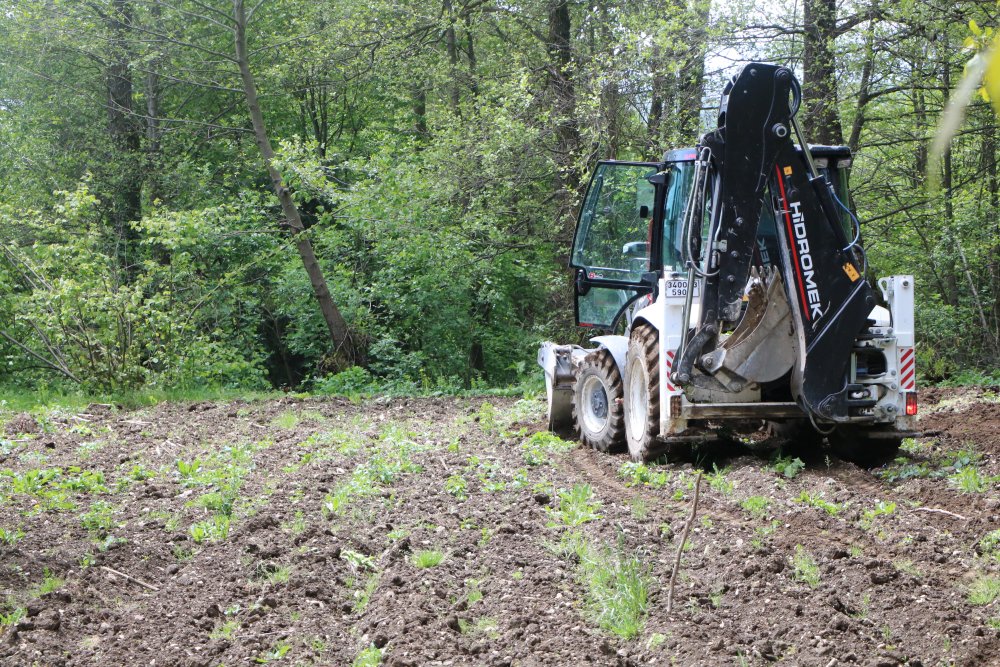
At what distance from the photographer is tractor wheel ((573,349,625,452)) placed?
8766mm

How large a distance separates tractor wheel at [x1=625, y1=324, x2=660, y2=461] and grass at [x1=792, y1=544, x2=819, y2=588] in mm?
2795

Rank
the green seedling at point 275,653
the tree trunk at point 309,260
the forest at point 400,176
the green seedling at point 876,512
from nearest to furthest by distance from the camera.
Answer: the green seedling at point 275,653 → the green seedling at point 876,512 → the forest at point 400,176 → the tree trunk at point 309,260

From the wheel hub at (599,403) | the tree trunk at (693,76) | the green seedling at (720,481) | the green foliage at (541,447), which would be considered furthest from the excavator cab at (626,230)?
the tree trunk at (693,76)

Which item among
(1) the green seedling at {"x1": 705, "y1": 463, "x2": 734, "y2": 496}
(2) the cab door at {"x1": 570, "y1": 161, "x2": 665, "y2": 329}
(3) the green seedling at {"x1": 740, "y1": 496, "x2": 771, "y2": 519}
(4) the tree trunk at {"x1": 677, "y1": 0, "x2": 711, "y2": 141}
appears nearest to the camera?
(3) the green seedling at {"x1": 740, "y1": 496, "x2": 771, "y2": 519}

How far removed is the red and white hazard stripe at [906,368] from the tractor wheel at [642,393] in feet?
5.89

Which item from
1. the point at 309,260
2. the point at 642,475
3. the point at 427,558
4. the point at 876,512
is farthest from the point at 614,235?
the point at 309,260

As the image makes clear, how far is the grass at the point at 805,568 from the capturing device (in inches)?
182

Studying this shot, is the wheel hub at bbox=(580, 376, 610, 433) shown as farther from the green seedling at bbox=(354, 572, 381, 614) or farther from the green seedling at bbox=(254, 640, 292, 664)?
the green seedling at bbox=(254, 640, 292, 664)

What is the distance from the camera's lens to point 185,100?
76.6 feet

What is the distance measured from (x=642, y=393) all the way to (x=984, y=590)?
4.18 metres

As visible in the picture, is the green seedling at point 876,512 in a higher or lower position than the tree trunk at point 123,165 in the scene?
lower

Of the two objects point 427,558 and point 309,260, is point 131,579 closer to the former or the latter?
point 427,558

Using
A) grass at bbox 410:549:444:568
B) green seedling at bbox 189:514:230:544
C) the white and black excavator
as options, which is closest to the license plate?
the white and black excavator

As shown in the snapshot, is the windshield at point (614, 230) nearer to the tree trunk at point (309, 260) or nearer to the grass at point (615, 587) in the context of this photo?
the grass at point (615, 587)
